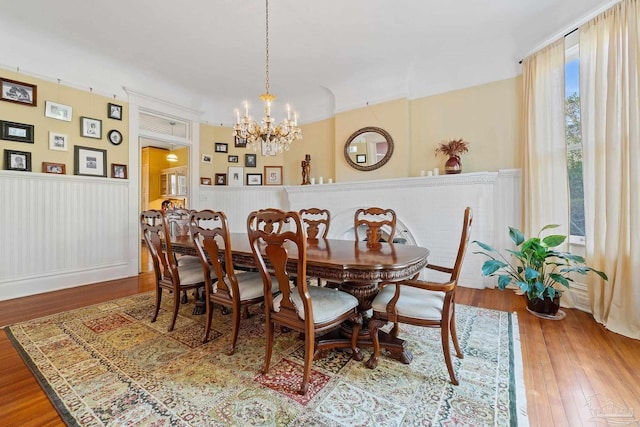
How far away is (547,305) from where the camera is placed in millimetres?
2574

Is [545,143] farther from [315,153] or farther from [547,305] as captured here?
[315,153]

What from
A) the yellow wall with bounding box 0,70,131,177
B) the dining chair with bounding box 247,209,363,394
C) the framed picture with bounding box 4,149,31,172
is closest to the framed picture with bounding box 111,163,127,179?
the yellow wall with bounding box 0,70,131,177

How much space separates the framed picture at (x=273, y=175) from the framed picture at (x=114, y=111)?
8.14 feet

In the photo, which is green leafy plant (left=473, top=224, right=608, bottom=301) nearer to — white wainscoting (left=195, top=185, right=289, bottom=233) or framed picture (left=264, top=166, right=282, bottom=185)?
white wainscoting (left=195, top=185, right=289, bottom=233)

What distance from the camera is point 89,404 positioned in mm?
1450

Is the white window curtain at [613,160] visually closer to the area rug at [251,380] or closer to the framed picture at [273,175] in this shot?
the area rug at [251,380]

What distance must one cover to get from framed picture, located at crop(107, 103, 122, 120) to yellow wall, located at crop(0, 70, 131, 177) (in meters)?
0.04

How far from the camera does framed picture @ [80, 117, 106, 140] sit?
3717 millimetres

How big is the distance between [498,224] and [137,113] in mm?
5435

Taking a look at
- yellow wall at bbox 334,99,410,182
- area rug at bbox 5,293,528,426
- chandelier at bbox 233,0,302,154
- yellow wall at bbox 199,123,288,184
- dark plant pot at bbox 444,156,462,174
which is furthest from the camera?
yellow wall at bbox 199,123,288,184

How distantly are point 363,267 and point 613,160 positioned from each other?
2495 mm

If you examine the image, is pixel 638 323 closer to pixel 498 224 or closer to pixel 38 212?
pixel 498 224

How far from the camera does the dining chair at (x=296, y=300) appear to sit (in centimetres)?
149

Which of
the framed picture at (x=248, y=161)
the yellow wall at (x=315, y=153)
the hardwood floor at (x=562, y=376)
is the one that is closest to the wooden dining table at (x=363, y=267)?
the hardwood floor at (x=562, y=376)
